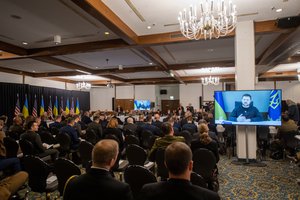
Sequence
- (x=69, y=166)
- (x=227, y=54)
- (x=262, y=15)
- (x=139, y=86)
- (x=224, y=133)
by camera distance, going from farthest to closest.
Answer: (x=139, y=86) → (x=227, y=54) → (x=224, y=133) → (x=262, y=15) → (x=69, y=166)

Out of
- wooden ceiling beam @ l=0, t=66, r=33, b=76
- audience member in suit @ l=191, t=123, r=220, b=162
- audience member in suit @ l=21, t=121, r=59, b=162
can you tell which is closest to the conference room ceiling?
audience member in suit @ l=21, t=121, r=59, b=162

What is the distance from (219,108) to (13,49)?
672cm

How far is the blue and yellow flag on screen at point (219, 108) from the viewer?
206 inches

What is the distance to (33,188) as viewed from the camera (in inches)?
115

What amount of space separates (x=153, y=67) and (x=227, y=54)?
154 inches

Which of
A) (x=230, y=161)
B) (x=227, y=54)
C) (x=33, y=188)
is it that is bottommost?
(x=230, y=161)

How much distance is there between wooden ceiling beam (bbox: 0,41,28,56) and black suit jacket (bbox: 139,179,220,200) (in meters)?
7.31

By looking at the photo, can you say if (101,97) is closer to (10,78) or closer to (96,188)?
(10,78)

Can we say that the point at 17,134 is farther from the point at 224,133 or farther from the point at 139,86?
the point at 139,86

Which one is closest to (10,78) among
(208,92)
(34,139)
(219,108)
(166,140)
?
(34,139)

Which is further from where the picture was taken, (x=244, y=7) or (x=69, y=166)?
(x=244, y=7)

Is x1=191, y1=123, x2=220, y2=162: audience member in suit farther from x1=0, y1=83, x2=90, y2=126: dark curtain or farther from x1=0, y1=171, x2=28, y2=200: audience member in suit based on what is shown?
x1=0, y1=83, x2=90, y2=126: dark curtain

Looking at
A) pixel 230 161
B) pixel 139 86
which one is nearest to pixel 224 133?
pixel 230 161

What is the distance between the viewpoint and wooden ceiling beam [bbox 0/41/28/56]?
659cm
